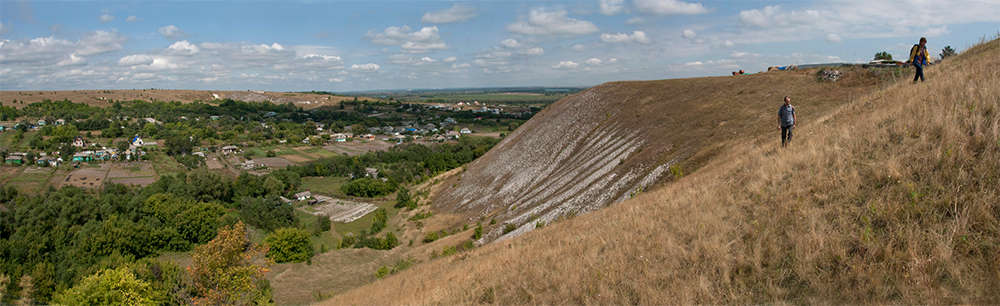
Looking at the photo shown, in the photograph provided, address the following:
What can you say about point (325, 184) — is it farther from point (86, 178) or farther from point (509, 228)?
point (509, 228)

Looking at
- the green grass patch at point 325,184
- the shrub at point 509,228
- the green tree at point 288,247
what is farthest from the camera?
the green grass patch at point 325,184

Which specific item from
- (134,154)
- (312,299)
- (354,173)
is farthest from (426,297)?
(134,154)

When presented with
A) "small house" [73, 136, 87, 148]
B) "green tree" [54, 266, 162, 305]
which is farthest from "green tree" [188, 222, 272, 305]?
"small house" [73, 136, 87, 148]

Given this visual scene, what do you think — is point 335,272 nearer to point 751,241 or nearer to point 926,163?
point 751,241

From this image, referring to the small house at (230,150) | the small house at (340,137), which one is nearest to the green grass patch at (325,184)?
the small house at (230,150)

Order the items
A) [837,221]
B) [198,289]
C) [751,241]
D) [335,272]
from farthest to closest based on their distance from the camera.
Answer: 1. [335,272]
2. [198,289]
3. [751,241]
4. [837,221]

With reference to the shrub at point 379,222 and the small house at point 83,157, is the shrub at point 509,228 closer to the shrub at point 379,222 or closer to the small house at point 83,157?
the shrub at point 379,222
